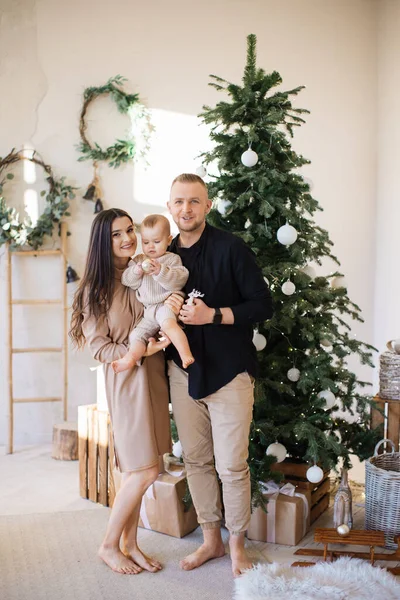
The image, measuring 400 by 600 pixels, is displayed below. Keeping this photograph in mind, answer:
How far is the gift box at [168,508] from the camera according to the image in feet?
10.1

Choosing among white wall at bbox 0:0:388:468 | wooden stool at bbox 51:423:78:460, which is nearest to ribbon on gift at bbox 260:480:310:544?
wooden stool at bbox 51:423:78:460

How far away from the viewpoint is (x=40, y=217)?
4527mm

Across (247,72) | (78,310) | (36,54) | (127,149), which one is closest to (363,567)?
(78,310)

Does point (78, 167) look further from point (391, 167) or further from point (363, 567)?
point (363, 567)

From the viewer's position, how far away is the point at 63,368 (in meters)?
4.62

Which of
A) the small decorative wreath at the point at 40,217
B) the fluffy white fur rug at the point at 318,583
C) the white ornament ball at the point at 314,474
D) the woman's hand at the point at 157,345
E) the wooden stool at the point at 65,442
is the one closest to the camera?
the fluffy white fur rug at the point at 318,583

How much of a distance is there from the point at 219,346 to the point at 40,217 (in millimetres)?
2461

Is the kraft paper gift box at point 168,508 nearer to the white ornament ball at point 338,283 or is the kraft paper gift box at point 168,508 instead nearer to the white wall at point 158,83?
the white ornament ball at point 338,283

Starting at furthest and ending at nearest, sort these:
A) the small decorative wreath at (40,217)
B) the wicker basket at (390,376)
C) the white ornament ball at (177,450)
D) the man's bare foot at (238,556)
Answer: the small decorative wreath at (40,217), the wicker basket at (390,376), the white ornament ball at (177,450), the man's bare foot at (238,556)

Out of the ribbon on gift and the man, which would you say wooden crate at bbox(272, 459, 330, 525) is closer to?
the ribbon on gift

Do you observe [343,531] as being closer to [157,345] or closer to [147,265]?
[157,345]

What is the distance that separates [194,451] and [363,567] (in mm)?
844

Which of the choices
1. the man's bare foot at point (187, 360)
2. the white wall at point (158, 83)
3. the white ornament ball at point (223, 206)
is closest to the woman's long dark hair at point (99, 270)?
the man's bare foot at point (187, 360)

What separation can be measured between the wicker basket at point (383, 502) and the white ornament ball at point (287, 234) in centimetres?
117
